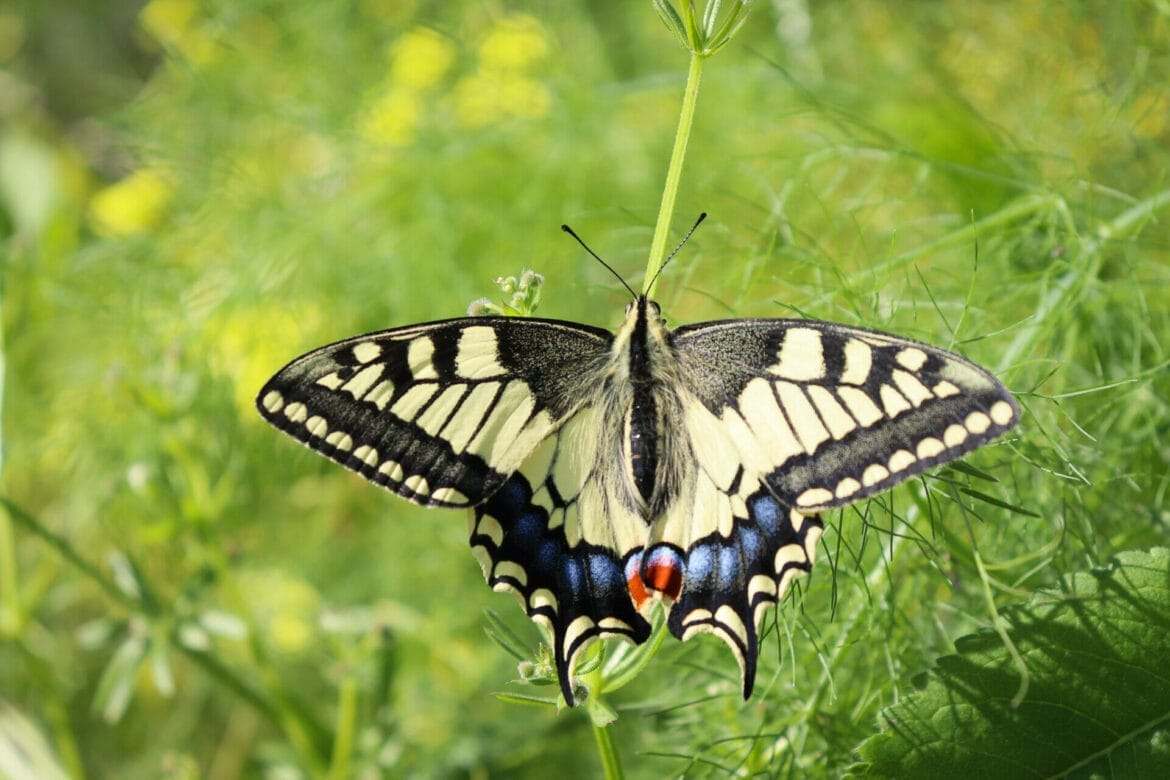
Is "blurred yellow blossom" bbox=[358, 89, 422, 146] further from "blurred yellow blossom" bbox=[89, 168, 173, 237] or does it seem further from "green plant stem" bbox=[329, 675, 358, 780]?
"green plant stem" bbox=[329, 675, 358, 780]

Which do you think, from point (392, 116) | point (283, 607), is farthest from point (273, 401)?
point (392, 116)

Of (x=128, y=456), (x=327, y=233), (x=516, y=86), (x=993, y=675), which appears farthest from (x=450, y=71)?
(x=993, y=675)

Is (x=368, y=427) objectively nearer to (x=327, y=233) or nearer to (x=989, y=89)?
(x=327, y=233)

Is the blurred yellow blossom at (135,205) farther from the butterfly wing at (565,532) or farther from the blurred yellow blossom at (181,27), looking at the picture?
the butterfly wing at (565,532)

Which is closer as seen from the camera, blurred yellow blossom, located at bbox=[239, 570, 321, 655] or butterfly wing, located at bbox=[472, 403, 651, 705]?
butterfly wing, located at bbox=[472, 403, 651, 705]

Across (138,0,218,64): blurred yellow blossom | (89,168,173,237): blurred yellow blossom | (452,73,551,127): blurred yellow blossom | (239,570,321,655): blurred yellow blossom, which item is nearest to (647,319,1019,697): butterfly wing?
(239,570,321,655): blurred yellow blossom

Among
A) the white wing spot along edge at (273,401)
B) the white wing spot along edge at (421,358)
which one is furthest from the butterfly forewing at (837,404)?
the white wing spot along edge at (273,401)
